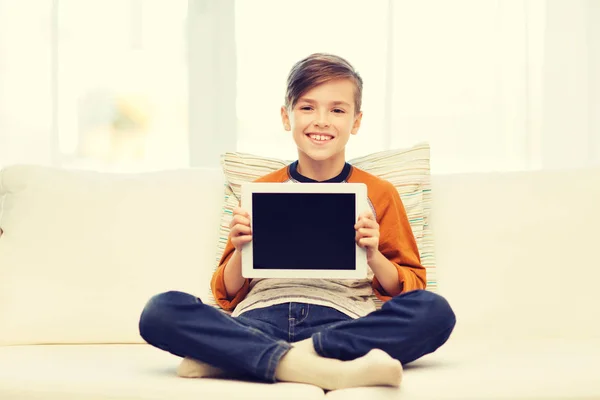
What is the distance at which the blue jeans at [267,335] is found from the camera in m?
1.26

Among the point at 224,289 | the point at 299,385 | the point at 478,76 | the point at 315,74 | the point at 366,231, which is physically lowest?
the point at 299,385

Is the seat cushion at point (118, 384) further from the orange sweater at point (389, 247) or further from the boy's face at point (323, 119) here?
the boy's face at point (323, 119)

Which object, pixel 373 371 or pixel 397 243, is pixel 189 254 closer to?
pixel 397 243

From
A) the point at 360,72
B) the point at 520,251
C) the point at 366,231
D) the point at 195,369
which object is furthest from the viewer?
the point at 360,72

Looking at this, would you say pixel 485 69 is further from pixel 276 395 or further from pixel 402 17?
A: pixel 276 395

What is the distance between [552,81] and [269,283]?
5.70 feet

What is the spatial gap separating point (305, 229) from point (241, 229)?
119 mm

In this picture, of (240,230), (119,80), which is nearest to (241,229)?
(240,230)

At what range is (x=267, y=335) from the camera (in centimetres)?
131

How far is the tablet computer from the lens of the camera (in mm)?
1425

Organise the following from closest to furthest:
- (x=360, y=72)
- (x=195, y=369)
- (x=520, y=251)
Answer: (x=195, y=369)
(x=520, y=251)
(x=360, y=72)

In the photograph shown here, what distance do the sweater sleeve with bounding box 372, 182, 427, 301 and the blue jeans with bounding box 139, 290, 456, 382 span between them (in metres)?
0.22

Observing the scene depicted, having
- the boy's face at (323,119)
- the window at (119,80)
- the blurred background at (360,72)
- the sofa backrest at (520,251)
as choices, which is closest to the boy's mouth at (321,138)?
the boy's face at (323,119)

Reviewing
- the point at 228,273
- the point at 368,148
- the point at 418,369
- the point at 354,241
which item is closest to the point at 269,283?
the point at 228,273
